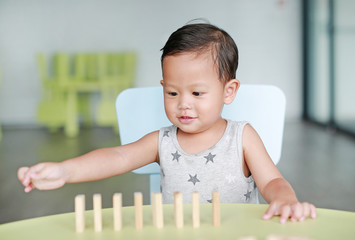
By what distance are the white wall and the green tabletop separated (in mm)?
6029

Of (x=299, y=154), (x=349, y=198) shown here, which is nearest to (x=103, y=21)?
(x=299, y=154)

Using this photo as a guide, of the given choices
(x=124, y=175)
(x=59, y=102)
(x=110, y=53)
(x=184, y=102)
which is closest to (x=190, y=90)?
(x=184, y=102)

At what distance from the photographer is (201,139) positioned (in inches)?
43.3

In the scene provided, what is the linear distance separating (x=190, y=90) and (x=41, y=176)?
14.0 inches

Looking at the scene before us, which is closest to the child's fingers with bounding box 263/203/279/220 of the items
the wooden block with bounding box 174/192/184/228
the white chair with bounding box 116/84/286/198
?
the wooden block with bounding box 174/192/184/228

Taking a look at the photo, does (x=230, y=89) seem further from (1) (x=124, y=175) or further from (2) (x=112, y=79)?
(2) (x=112, y=79)

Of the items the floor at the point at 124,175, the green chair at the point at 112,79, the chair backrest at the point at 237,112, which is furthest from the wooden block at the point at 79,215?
the green chair at the point at 112,79

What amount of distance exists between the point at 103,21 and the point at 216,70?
19.2 ft

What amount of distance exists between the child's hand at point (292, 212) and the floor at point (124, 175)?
2059 mm

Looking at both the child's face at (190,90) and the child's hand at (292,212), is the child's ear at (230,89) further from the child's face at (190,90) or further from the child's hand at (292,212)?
the child's hand at (292,212)

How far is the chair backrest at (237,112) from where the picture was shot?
1.27m

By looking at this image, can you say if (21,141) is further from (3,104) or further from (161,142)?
(161,142)

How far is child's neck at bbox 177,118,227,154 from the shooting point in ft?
3.59

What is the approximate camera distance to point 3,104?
21.7 ft
